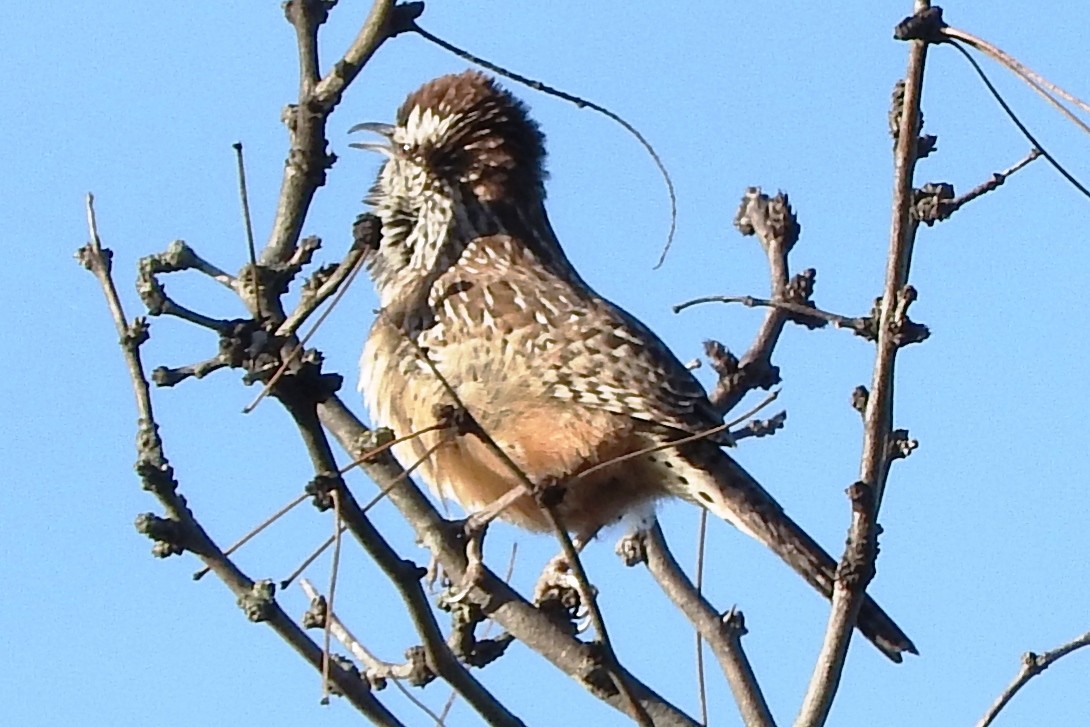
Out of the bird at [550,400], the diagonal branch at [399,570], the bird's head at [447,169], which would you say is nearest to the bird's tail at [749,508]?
the bird at [550,400]

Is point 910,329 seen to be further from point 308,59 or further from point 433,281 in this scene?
point 433,281

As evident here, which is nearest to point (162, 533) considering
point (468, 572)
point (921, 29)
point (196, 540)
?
point (196, 540)

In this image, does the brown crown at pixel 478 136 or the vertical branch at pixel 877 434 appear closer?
the vertical branch at pixel 877 434

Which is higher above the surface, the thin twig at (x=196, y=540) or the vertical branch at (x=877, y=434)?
the thin twig at (x=196, y=540)

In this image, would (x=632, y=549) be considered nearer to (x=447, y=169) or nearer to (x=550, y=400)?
(x=550, y=400)

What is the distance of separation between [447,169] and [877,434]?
286 centimetres

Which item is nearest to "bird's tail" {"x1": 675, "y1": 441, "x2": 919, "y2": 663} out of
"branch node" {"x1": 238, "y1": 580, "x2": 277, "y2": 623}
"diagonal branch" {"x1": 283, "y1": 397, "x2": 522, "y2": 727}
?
"diagonal branch" {"x1": 283, "y1": 397, "x2": 522, "y2": 727}

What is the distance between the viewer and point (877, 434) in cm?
259

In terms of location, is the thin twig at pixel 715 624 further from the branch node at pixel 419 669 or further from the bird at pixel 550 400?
the branch node at pixel 419 669

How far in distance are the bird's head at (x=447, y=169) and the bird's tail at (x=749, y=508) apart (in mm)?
1120

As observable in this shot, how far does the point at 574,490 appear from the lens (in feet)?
14.5

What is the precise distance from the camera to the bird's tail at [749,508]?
4.08 metres

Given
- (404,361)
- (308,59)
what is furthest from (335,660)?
(404,361)

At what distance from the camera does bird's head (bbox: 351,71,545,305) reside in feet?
16.7
